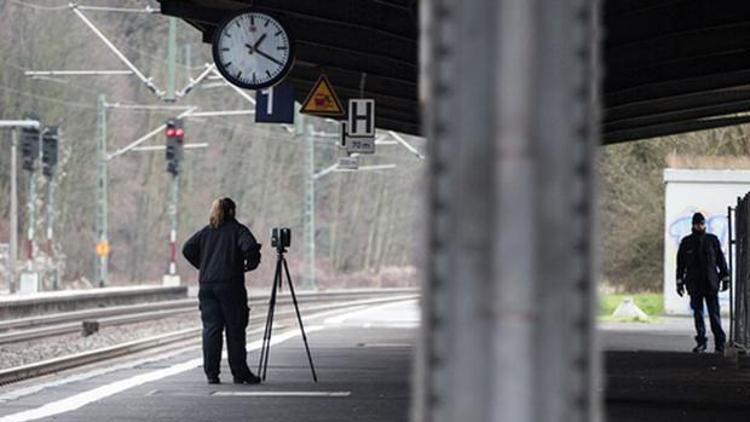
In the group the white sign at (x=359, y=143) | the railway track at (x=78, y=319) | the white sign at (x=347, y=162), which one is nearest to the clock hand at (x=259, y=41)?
the white sign at (x=359, y=143)

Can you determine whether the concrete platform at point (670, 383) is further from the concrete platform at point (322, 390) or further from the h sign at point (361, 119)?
the h sign at point (361, 119)

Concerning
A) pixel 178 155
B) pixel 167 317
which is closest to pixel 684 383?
pixel 167 317

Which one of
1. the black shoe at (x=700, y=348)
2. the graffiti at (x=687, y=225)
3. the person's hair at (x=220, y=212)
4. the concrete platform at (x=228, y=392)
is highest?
the graffiti at (x=687, y=225)

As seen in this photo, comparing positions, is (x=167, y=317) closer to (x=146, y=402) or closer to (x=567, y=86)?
(x=146, y=402)

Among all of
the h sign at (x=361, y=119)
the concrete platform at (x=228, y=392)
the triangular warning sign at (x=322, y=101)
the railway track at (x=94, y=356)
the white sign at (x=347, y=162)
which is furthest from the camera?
the white sign at (x=347, y=162)

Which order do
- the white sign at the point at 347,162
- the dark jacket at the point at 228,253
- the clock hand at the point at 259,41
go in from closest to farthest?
the dark jacket at the point at 228,253 < the clock hand at the point at 259,41 < the white sign at the point at 347,162

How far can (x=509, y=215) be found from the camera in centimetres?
321

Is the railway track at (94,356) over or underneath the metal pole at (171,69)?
underneath

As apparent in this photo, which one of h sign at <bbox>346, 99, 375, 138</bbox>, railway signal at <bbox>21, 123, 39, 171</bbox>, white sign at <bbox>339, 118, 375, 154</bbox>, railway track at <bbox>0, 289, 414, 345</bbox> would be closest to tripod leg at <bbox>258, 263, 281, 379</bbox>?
h sign at <bbox>346, 99, 375, 138</bbox>

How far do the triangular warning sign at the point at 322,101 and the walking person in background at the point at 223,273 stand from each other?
5.65 meters

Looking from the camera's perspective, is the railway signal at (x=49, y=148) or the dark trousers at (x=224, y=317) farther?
the railway signal at (x=49, y=148)

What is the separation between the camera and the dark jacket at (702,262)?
20.3m

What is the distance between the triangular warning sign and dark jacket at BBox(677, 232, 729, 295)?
181 inches

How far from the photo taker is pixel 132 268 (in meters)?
71.9
